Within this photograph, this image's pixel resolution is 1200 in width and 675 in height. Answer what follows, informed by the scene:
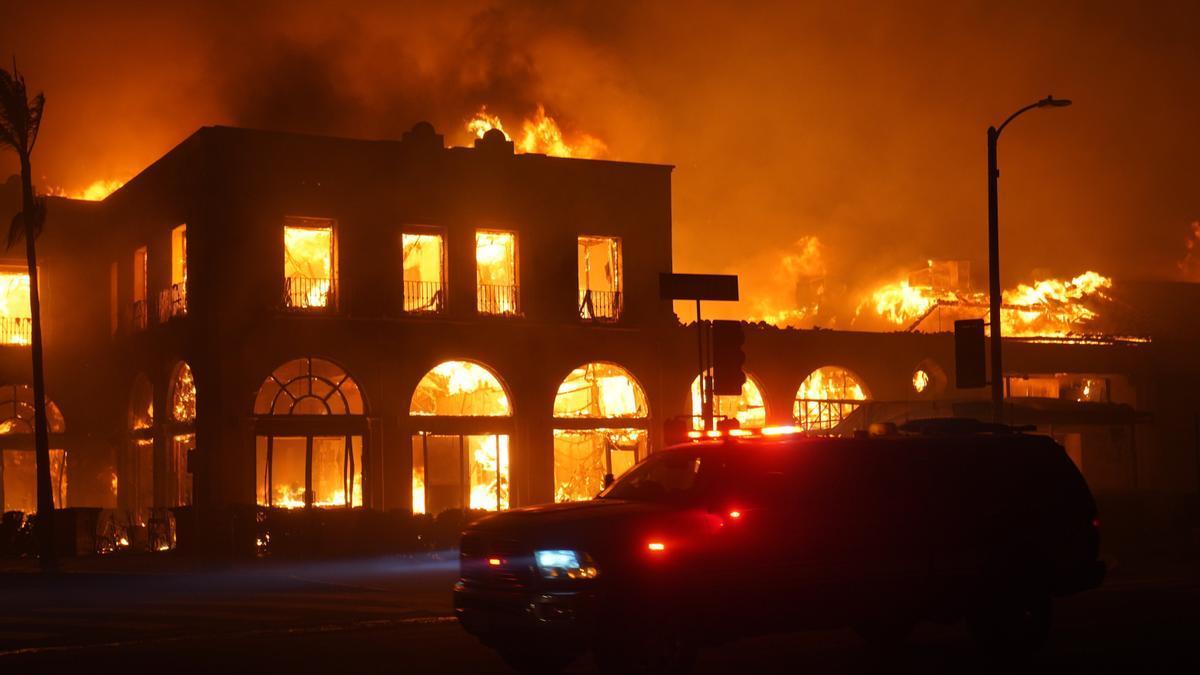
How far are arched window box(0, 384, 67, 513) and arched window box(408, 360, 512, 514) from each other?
11502mm

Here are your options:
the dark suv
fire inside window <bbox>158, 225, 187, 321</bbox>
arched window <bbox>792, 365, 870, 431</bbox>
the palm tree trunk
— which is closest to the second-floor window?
fire inside window <bbox>158, 225, 187, 321</bbox>

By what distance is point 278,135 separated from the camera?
120 feet

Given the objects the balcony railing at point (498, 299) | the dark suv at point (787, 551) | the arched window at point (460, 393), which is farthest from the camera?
the balcony railing at point (498, 299)

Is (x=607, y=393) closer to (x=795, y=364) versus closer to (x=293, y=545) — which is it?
(x=795, y=364)

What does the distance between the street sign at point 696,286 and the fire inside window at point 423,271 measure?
16971 mm

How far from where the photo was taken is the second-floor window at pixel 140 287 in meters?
40.4

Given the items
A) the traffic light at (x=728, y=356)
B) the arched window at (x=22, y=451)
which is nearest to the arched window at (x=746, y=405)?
the arched window at (x=22, y=451)

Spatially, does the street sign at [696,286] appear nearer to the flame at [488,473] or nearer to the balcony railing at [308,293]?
the balcony railing at [308,293]

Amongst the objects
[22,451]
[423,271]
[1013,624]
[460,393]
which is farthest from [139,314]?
[1013,624]

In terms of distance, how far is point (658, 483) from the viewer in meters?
13.1

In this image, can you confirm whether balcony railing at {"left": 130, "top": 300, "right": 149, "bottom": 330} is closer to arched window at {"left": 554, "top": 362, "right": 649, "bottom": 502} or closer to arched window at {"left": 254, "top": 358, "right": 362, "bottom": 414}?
arched window at {"left": 254, "top": 358, "right": 362, "bottom": 414}

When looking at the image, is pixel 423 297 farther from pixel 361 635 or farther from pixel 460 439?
pixel 361 635

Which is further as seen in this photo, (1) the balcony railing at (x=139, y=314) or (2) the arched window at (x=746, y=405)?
(2) the arched window at (x=746, y=405)

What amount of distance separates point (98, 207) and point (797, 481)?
3567 centimetres
